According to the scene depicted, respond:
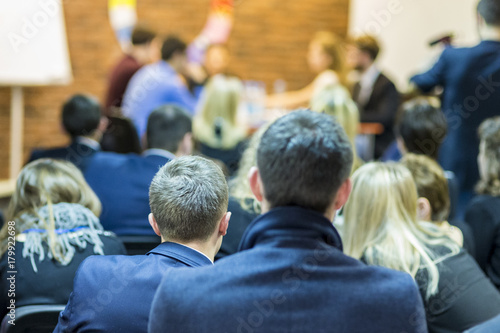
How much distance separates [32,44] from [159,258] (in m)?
4.73

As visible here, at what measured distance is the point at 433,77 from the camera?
10.1 ft

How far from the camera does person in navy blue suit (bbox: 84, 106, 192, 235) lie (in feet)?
7.77

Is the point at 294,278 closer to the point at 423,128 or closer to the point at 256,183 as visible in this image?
the point at 256,183

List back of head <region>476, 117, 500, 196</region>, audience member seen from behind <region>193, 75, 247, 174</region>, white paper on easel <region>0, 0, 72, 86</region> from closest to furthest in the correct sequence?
back of head <region>476, 117, 500, 196</region> → audience member seen from behind <region>193, 75, 247, 174</region> → white paper on easel <region>0, 0, 72, 86</region>

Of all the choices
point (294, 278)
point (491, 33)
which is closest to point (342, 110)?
point (491, 33)

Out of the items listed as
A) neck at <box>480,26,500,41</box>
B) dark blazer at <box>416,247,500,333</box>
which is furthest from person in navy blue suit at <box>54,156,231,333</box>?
neck at <box>480,26,500,41</box>

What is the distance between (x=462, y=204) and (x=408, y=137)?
57 cm

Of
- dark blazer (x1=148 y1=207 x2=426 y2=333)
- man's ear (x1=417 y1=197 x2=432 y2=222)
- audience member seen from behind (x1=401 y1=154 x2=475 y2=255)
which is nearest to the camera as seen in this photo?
dark blazer (x1=148 y1=207 x2=426 y2=333)

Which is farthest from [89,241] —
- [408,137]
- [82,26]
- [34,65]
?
[82,26]

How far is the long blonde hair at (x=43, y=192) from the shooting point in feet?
6.13

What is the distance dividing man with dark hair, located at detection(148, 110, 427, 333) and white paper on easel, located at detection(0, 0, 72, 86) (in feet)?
15.8

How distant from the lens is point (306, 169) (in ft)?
3.18

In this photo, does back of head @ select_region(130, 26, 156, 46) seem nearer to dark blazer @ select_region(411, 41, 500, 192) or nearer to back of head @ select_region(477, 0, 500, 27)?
dark blazer @ select_region(411, 41, 500, 192)

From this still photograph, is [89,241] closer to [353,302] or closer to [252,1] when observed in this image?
[353,302]
